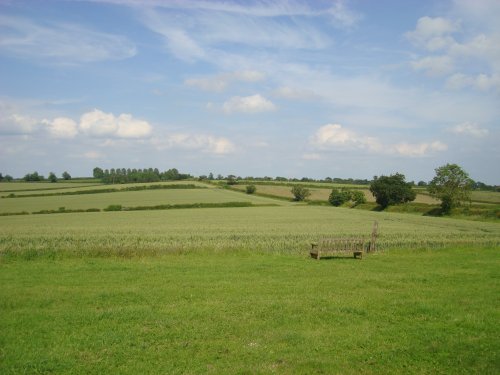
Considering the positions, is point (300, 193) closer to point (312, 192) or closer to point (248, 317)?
point (312, 192)

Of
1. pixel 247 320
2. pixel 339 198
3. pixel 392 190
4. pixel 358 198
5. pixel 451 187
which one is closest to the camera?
pixel 247 320

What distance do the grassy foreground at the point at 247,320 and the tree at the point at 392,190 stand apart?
73.8 metres

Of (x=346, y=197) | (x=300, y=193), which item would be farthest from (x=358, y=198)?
(x=300, y=193)

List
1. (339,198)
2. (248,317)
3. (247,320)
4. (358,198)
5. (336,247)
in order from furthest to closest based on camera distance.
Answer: (339,198), (358,198), (336,247), (248,317), (247,320)

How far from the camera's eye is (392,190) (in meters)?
87.6

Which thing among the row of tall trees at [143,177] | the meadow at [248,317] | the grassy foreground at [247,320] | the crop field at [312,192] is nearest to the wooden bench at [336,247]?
the meadow at [248,317]

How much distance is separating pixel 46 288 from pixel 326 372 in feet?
33.0

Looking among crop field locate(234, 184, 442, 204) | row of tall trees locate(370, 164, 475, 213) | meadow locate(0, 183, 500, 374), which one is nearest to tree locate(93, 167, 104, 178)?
crop field locate(234, 184, 442, 204)

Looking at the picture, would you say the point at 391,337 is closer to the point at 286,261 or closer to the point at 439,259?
the point at 286,261

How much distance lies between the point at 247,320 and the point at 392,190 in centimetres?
8355

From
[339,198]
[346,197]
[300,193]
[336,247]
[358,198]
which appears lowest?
[336,247]

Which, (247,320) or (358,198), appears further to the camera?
(358,198)

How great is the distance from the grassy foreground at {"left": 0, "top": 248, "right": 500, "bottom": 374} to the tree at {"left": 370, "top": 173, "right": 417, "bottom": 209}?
73.8m

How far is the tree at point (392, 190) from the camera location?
8762 centimetres
